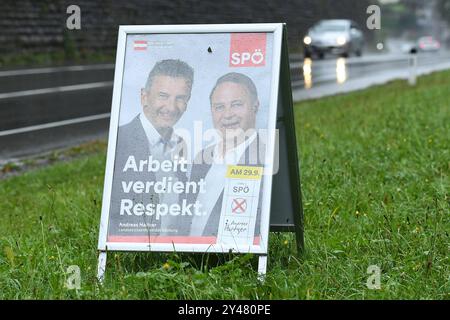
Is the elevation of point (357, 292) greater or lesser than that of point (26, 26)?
lesser

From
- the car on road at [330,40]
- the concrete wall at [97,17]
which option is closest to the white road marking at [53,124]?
the concrete wall at [97,17]

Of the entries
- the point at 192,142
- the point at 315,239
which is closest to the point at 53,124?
the point at 315,239

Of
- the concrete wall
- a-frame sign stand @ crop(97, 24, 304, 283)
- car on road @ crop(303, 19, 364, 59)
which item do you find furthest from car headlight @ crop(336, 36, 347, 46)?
a-frame sign stand @ crop(97, 24, 304, 283)

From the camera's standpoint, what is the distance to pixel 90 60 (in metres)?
26.0

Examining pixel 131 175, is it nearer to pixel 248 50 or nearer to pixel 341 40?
pixel 248 50

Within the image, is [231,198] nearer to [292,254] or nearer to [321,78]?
[292,254]

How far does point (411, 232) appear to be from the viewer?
5.27 m

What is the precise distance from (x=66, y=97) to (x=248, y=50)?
41.6ft

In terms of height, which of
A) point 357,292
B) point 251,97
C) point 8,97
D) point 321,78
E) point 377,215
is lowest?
point 357,292

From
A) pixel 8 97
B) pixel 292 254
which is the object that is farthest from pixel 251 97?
pixel 8 97

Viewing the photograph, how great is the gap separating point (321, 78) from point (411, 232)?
723 inches

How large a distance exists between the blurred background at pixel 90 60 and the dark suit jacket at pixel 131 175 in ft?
20.6

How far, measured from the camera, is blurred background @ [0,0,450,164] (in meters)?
13.6

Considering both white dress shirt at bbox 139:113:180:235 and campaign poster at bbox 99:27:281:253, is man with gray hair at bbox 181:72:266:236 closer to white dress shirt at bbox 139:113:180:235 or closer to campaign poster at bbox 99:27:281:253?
campaign poster at bbox 99:27:281:253
